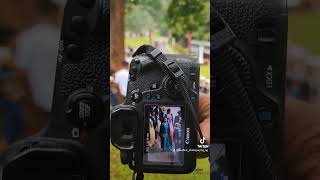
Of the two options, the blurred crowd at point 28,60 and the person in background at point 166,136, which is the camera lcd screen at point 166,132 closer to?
the person in background at point 166,136

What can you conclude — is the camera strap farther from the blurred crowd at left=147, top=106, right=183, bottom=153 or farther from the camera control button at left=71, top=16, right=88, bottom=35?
the camera control button at left=71, top=16, right=88, bottom=35

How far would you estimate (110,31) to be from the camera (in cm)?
225

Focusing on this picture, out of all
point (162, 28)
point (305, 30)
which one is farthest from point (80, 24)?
point (305, 30)

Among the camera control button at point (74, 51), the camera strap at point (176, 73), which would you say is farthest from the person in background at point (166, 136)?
the camera control button at point (74, 51)

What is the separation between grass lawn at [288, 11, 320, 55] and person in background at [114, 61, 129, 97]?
2.67 ft

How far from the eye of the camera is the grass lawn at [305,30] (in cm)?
228

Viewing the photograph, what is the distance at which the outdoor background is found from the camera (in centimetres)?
225

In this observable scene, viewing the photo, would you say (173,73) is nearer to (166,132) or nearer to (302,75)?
(166,132)

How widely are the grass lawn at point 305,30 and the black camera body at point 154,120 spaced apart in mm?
538

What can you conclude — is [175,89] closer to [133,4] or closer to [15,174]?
[133,4]

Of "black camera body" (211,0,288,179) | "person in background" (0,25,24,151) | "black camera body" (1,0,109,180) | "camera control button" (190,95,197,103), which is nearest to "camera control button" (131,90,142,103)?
"black camera body" (1,0,109,180)

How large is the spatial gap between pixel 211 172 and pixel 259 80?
51 cm

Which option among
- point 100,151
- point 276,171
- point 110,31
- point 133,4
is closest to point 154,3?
point 133,4

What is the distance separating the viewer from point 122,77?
7.45 feet
